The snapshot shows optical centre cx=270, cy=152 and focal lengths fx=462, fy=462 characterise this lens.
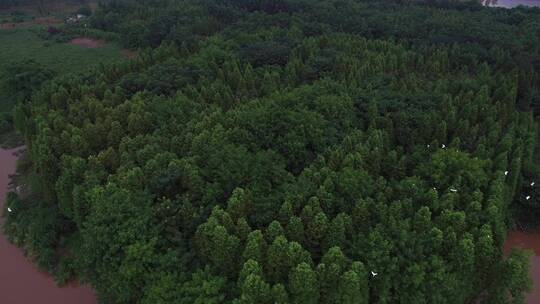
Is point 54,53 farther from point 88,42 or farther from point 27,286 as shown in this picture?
point 27,286

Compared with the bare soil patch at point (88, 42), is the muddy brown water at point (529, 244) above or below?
below

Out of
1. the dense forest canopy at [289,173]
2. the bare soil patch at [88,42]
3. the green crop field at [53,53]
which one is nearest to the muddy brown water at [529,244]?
the dense forest canopy at [289,173]

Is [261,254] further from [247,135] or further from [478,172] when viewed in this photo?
[478,172]

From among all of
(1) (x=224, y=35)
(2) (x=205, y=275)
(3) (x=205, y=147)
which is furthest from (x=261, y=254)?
(1) (x=224, y=35)

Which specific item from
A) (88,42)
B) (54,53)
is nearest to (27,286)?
(54,53)

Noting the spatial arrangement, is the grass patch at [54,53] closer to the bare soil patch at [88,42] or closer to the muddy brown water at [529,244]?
the bare soil patch at [88,42]
